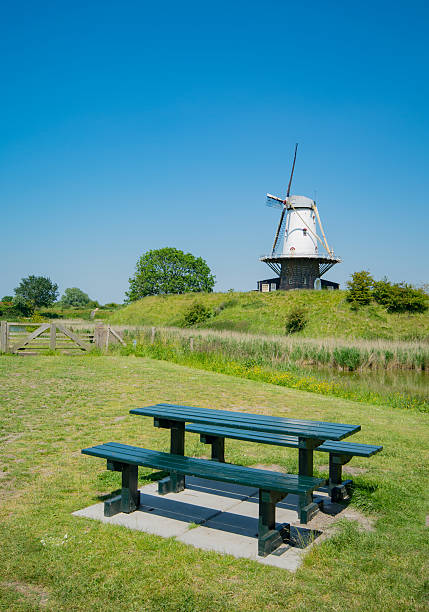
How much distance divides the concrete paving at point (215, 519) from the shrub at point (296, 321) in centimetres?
3272

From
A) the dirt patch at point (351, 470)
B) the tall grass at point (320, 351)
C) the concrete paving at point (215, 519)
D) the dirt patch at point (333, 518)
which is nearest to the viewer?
the concrete paving at point (215, 519)

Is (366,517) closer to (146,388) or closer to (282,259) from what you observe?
(146,388)

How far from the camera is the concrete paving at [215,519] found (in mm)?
3445

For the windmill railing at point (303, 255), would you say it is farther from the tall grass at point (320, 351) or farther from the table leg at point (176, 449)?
the table leg at point (176, 449)

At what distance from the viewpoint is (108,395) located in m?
9.59

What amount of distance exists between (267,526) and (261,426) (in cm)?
89

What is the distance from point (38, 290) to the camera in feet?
290

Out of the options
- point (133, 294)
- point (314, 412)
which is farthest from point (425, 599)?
point (133, 294)

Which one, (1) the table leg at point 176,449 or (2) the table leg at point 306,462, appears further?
(1) the table leg at point 176,449

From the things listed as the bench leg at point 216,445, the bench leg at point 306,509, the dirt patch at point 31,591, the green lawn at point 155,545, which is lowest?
the dirt patch at point 31,591

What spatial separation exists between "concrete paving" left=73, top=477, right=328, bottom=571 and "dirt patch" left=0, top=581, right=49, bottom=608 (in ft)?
3.21

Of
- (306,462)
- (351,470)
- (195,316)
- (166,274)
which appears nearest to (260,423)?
(306,462)

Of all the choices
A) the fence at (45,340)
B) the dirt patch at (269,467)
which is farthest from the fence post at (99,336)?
the dirt patch at (269,467)

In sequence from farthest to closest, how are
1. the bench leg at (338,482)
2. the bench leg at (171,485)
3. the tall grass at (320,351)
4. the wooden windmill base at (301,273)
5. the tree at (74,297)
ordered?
1. the tree at (74,297)
2. the wooden windmill base at (301,273)
3. the tall grass at (320,351)
4. the bench leg at (171,485)
5. the bench leg at (338,482)
